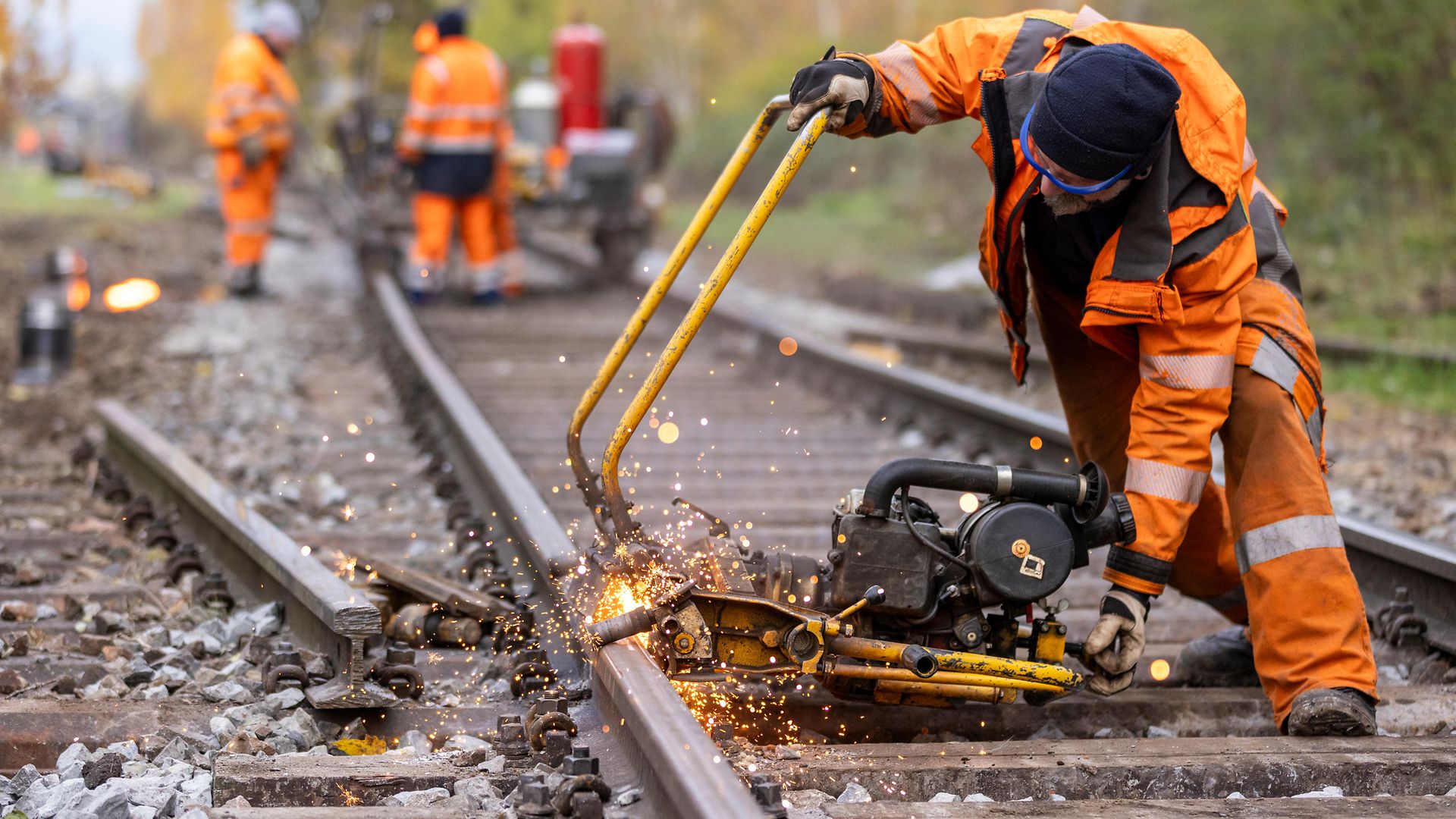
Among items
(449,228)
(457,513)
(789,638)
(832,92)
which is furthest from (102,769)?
(449,228)

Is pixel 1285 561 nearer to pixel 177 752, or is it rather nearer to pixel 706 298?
pixel 706 298

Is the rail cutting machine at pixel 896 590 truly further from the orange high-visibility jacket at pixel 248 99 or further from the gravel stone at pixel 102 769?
the orange high-visibility jacket at pixel 248 99

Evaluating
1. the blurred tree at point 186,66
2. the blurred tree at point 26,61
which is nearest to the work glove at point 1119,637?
the blurred tree at point 26,61

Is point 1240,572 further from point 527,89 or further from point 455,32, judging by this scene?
point 527,89

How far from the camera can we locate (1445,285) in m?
10.3

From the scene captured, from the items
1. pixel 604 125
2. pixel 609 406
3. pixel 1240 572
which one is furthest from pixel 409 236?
pixel 1240 572

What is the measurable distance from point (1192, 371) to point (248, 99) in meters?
9.79

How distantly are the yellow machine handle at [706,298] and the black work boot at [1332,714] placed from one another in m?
1.57

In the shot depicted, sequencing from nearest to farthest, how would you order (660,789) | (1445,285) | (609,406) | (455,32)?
(660,789)
(609,406)
(1445,285)
(455,32)

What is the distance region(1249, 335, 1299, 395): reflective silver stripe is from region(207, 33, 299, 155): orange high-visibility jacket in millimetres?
9656

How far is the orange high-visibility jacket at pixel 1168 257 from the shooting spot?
10.3 ft

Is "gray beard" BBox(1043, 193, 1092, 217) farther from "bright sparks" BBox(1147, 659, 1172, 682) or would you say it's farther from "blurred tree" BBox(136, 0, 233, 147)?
"blurred tree" BBox(136, 0, 233, 147)

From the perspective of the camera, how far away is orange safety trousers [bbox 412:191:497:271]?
10.9 meters

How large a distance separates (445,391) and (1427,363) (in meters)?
5.56
